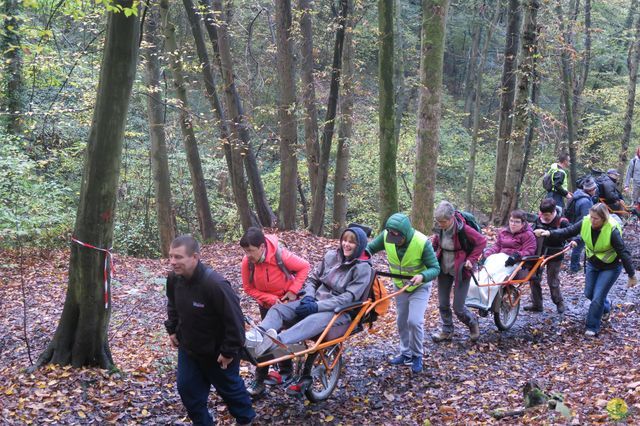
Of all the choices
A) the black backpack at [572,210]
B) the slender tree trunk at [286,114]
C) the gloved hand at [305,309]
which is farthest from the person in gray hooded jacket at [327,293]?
the slender tree trunk at [286,114]

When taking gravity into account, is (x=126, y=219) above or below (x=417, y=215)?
below

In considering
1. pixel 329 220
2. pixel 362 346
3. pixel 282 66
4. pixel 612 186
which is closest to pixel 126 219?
pixel 282 66

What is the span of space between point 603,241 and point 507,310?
5.89 feet

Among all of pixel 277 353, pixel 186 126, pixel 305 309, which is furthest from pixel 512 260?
pixel 186 126

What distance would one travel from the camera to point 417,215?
45.5 feet

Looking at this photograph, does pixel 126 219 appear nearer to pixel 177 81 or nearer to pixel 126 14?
pixel 177 81

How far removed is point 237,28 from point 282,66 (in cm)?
763

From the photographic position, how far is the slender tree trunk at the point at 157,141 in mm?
16219

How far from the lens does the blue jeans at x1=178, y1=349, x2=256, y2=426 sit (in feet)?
17.2

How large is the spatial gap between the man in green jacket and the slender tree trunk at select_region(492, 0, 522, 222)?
1178 centimetres

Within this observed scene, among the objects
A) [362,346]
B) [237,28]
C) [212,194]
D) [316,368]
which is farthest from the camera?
[212,194]

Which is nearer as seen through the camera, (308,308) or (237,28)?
(308,308)

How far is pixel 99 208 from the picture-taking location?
646 centimetres

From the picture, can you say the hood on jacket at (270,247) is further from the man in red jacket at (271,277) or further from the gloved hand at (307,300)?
the gloved hand at (307,300)
